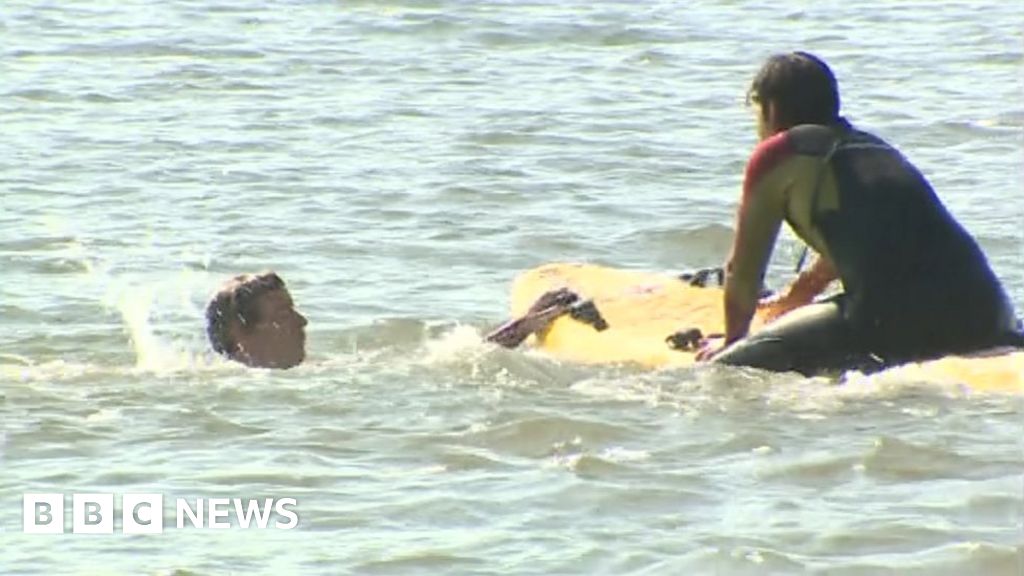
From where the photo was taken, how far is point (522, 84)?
1574 centimetres

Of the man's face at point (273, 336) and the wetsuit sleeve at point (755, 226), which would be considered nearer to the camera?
the wetsuit sleeve at point (755, 226)

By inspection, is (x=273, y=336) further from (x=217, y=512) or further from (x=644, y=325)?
(x=217, y=512)

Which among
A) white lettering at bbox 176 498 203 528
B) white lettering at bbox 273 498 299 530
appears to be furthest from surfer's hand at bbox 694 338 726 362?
white lettering at bbox 176 498 203 528

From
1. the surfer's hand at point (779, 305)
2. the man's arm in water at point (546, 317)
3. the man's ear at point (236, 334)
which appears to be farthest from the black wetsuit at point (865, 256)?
the man's ear at point (236, 334)

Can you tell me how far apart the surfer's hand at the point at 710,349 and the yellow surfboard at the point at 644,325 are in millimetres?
50

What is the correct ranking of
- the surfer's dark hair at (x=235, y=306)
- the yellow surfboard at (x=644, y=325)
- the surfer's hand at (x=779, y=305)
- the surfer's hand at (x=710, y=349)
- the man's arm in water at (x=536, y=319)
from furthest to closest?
the man's arm in water at (x=536, y=319) < the surfer's hand at (x=779, y=305) < the surfer's dark hair at (x=235, y=306) < the surfer's hand at (x=710, y=349) < the yellow surfboard at (x=644, y=325)

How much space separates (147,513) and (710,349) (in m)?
2.14

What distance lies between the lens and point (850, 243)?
313 inches

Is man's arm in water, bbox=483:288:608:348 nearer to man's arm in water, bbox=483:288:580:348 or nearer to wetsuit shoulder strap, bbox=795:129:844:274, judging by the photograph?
man's arm in water, bbox=483:288:580:348

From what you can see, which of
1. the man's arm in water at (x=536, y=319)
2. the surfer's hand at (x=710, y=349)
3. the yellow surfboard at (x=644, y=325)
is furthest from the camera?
the man's arm in water at (x=536, y=319)

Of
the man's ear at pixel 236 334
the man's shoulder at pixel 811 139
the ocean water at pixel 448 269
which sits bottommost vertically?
the ocean water at pixel 448 269

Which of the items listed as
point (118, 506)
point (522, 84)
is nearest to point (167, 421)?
point (118, 506)

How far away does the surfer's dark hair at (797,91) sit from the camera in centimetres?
789

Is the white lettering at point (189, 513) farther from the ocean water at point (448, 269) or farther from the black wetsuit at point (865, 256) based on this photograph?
the black wetsuit at point (865, 256)
